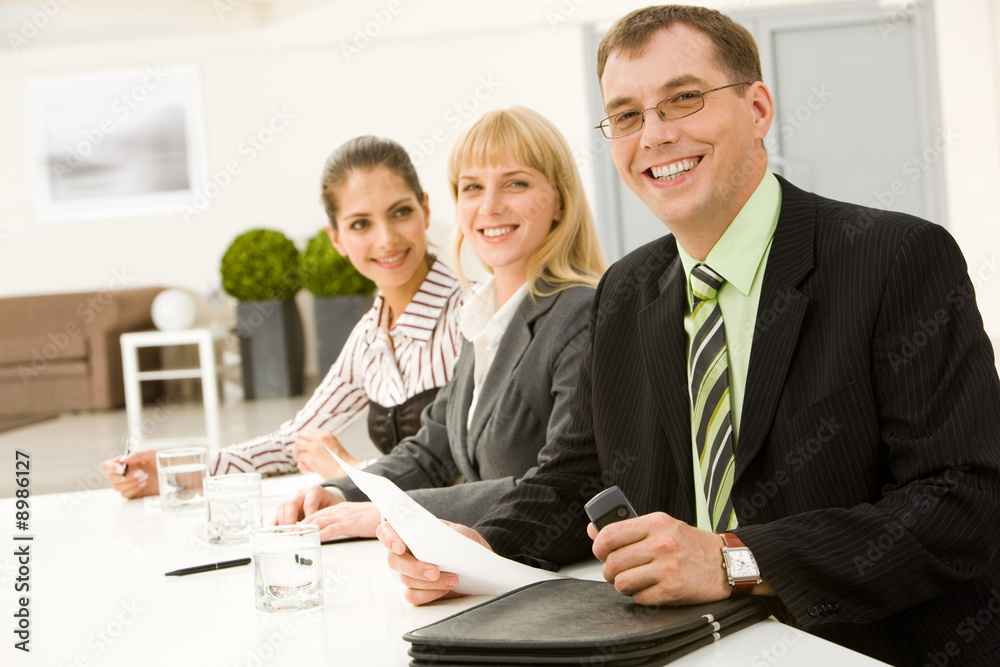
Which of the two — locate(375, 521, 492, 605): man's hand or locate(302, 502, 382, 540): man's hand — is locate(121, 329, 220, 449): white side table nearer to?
locate(302, 502, 382, 540): man's hand

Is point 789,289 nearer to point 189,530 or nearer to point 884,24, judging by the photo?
point 189,530

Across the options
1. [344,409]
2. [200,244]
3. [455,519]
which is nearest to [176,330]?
[200,244]

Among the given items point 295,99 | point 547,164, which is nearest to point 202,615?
point 547,164

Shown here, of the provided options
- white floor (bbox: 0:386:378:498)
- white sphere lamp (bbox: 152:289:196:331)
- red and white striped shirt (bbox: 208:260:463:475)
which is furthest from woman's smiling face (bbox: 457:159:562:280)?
white sphere lamp (bbox: 152:289:196:331)

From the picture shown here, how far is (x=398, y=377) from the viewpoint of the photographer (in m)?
2.53

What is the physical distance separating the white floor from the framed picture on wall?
2176mm

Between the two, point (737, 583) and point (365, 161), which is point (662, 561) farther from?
point (365, 161)

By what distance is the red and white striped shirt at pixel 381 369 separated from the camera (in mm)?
2451

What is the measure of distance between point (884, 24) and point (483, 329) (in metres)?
7.32

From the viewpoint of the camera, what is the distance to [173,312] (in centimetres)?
821

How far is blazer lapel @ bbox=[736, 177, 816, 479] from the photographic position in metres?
1.19

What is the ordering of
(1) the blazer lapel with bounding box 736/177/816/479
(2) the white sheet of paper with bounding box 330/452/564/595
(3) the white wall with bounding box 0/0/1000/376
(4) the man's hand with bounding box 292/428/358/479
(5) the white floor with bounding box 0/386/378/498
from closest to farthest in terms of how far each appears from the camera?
(2) the white sheet of paper with bounding box 330/452/564/595, (1) the blazer lapel with bounding box 736/177/816/479, (4) the man's hand with bounding box 292/428/358/479, (5) the white floor with bounding box 0/386/378/498, (3) the white wall with bounding box 0/0/1000/376

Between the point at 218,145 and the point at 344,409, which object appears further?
the point at 218,145

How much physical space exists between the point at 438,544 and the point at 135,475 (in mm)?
1165
